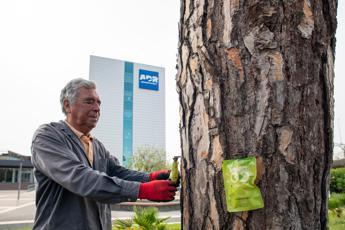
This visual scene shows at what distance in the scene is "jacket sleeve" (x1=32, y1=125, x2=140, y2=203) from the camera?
1680 mm

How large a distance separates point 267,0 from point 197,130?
1.91 feet

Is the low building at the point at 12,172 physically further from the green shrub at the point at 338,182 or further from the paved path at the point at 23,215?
the green shrub at the point at 338,182

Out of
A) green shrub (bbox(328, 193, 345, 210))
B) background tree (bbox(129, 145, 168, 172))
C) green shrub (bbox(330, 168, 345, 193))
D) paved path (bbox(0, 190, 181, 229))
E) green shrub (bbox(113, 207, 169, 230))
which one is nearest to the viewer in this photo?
green shrub (bbox(113, 207, 169, 230))

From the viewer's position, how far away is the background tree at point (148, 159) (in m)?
32.3

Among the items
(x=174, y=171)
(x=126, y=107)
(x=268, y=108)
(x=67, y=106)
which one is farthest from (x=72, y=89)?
(x=126, y=107)

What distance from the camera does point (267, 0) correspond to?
1200 mm

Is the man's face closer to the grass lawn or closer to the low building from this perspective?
the grass lawn

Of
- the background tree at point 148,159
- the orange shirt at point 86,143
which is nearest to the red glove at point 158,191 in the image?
the orange shirt at point 86,143

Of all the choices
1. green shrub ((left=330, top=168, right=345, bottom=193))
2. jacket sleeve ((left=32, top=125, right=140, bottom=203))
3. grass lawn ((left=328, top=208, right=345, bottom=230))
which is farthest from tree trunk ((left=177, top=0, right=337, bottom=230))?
green shrub ((left=330, top=168, right=345, bottom=193))

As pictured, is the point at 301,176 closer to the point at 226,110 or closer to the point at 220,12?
the point at 226,110

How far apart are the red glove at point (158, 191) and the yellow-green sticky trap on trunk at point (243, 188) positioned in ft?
1.97

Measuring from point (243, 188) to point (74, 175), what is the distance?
3.32 ft

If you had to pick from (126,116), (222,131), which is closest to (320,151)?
(222,131)

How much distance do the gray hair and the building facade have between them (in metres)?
49.7
